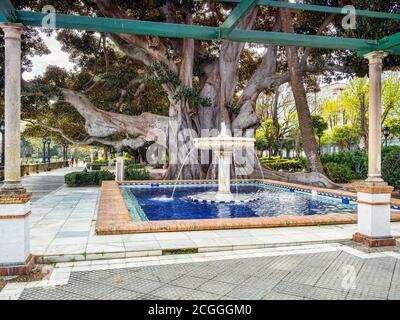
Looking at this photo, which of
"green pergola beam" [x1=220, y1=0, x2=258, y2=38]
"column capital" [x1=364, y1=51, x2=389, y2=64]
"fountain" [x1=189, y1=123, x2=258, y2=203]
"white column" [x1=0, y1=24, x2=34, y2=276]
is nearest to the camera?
"white column" [x1=0, y1=24, x2=34, y2=276]

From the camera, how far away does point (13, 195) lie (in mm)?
4535

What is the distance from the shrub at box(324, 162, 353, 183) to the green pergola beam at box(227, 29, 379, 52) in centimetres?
1317

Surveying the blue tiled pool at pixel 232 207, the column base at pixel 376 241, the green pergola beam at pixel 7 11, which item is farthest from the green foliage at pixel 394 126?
the green pergola beam at pixel 7 11

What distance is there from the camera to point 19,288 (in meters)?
4.00

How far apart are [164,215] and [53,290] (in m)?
5.16

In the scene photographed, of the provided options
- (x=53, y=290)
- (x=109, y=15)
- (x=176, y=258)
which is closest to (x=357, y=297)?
(x=176, y=258)

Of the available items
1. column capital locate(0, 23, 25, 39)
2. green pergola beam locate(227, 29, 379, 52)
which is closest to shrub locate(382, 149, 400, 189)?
green pergola beam locate(227, 29, 379, 52)

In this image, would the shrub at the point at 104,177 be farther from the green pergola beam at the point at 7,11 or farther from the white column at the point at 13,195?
the green pergola beam at the point at 7,11

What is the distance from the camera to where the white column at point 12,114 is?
4.69m

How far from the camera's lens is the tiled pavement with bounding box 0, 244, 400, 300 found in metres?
3.76

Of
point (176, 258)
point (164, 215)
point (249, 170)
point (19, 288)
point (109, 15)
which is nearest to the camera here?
point (19, 288)

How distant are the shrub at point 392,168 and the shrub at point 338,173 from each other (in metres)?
4.94

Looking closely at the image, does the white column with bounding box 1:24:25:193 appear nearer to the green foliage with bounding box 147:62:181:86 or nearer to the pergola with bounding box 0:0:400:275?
the pergola with bounding box 0:0:400:275
